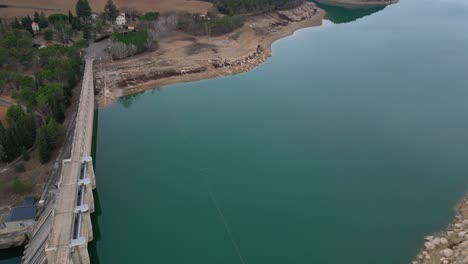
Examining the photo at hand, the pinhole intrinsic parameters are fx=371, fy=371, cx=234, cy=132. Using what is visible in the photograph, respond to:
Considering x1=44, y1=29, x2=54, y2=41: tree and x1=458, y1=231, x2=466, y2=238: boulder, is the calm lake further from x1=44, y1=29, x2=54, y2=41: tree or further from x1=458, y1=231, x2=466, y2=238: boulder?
x1=44, y1=29, x2=54, y2=41: tree

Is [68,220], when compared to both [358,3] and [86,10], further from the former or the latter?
[358,3]

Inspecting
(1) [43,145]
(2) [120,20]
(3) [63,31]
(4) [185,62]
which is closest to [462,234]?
(1) [43,145]

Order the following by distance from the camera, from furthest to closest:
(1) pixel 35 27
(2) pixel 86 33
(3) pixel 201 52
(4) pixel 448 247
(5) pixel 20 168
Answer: (3) pixel 201 52 → (1) pixel 35 27 → (2) pixel 86 33 → (5) pixel 20 168 → (4) pixel 448 247

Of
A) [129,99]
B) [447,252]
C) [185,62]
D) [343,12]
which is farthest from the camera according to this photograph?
[343,12]

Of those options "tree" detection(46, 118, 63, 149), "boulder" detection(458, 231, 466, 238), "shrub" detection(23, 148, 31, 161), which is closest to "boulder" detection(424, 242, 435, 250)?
"boulder" detection(458, 231, 466, 238)

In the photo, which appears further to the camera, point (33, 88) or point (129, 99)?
point (129, 99)

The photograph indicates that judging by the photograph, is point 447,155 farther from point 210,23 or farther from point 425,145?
point 210,23

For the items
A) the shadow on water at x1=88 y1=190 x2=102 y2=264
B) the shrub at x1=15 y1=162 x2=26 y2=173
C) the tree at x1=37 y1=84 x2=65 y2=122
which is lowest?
the shadow on water at x1=88 y1=190 x2=102 y2=264
